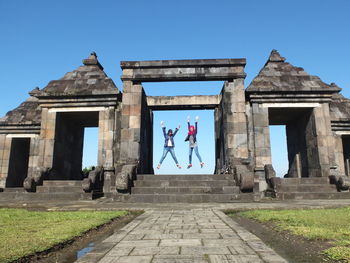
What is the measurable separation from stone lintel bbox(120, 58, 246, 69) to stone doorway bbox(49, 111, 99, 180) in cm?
352

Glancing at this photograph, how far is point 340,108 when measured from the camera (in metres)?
17.0

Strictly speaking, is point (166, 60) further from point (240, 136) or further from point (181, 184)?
point (181, 184)

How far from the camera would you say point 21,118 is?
18.2 metres

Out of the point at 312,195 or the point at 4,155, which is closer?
the point at 312,195

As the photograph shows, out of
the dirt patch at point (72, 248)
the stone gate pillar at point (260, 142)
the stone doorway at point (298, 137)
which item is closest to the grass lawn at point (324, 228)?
the dirt patch at point (72, 248)

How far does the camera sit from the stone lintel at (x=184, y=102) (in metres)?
17.1

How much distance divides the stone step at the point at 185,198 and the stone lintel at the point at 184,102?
8.15 meters

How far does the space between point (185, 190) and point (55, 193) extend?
219 inches

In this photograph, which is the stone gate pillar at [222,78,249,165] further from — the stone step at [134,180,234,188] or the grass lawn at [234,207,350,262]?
the grass lawn at [234,207,350,262]

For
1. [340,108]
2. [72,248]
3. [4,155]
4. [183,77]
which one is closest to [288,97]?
[340,108]

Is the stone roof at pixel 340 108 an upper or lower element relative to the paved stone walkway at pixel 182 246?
upper

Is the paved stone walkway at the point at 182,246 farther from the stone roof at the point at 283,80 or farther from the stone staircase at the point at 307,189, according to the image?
the stone roof at the point at 283,80

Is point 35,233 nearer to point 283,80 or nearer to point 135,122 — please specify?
point 135,122

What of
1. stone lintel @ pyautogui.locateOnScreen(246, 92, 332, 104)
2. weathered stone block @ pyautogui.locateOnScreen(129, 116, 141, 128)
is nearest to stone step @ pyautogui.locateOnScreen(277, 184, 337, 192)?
stone lintel @ pyautogui.locateOnScreen(246, 92, 332, 104)
